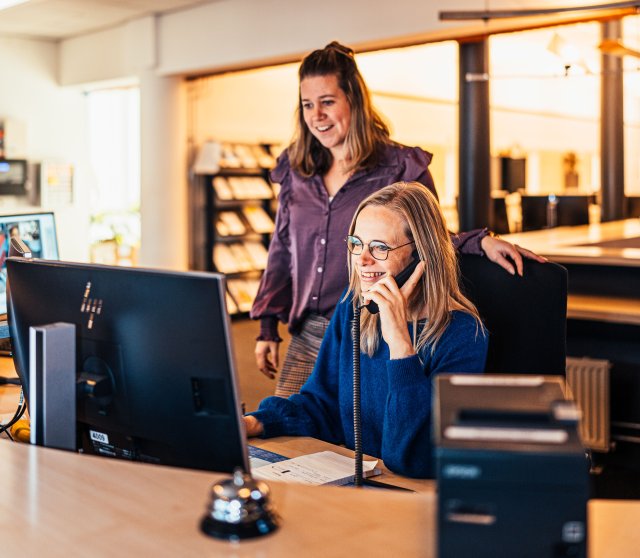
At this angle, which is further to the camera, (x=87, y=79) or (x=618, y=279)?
(x=87, y=79)

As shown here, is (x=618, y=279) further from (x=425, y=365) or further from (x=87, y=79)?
(x=87, y=79)

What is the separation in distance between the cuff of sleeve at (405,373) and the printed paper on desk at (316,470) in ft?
0.57

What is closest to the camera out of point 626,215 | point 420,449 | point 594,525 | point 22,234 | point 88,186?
point 594,525

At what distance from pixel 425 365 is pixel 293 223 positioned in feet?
3.26

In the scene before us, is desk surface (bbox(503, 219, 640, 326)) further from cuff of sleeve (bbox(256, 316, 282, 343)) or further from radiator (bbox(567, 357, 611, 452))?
cuff of sleeve (bbox(256, 316, 282, 343))

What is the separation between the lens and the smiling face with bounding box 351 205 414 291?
1.98 metres

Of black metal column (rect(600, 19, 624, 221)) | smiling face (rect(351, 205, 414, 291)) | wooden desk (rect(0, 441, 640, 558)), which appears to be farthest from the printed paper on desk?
black metal column (rect(600, 19, 624, 221))

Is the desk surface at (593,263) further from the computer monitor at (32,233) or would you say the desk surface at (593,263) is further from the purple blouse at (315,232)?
the computer monitor at (32,233)

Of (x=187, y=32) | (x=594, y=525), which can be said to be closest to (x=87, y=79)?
(x=187, y=32)

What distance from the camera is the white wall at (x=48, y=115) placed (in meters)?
9.59

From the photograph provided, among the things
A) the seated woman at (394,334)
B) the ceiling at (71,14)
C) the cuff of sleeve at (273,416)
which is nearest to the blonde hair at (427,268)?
the seated woman at (394,334)

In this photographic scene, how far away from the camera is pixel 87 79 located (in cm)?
967

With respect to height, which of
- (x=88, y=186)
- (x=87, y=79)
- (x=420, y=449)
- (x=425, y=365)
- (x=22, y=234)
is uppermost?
(x=87, y=79)

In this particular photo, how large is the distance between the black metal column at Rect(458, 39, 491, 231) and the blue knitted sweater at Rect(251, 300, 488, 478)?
4.25m
